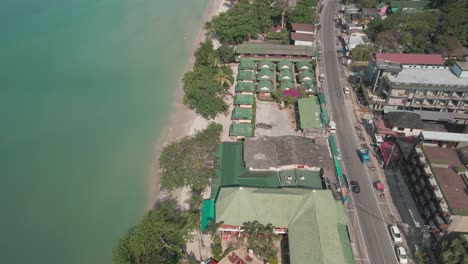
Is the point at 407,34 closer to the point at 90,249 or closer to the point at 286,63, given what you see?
the point at 286,63

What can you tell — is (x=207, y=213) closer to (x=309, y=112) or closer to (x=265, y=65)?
(x=309, y=112)

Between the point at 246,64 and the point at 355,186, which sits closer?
the point at 355,186

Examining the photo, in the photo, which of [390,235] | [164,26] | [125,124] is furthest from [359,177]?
[164,26]

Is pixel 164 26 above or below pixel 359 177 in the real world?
above

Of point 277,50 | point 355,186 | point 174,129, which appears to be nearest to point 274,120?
point 174,129

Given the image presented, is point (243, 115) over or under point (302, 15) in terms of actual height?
under

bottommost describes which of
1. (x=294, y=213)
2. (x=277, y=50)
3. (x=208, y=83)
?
(x=294, y=213)
